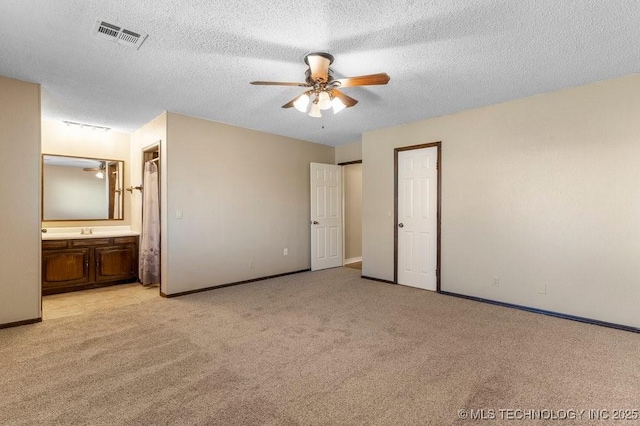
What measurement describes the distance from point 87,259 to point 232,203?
233 centimetres

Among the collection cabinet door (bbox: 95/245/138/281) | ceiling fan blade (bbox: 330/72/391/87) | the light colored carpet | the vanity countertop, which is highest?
ceiling fan blade (bbox: 330/72/391/87)

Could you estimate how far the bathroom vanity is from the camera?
441 cm

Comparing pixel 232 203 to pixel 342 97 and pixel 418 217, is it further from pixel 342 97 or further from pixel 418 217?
pixel 418 217

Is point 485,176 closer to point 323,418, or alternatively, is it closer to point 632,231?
point 632,231

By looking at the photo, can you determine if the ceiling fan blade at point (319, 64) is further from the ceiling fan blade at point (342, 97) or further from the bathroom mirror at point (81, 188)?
the bathroom mirror at point (81, 188)

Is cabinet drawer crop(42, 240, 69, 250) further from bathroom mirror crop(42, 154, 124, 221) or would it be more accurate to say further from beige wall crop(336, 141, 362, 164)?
beige wall crop(336, 141, 362, 164)

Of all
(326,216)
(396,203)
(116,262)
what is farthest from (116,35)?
(326,216)

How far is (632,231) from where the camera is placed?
10.0 ft

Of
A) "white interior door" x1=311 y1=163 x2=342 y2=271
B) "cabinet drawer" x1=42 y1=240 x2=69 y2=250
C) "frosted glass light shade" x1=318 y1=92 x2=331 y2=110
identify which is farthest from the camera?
"white interior door" x1=311 y1=163 x2=342 y2=271

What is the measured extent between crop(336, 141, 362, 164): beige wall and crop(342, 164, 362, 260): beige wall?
1.18 ft

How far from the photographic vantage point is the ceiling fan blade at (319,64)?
254 centimetres

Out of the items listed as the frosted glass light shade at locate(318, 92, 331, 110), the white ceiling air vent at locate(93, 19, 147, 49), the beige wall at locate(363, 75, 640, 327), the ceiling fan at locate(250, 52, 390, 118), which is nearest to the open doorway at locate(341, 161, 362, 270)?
the beige wall at locate(363, 75, 640, 327)

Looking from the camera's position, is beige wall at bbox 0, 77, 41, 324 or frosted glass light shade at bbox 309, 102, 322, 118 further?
beige wall at bbox 0, 77, 41, 324

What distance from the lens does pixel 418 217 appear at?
4.71 metres
